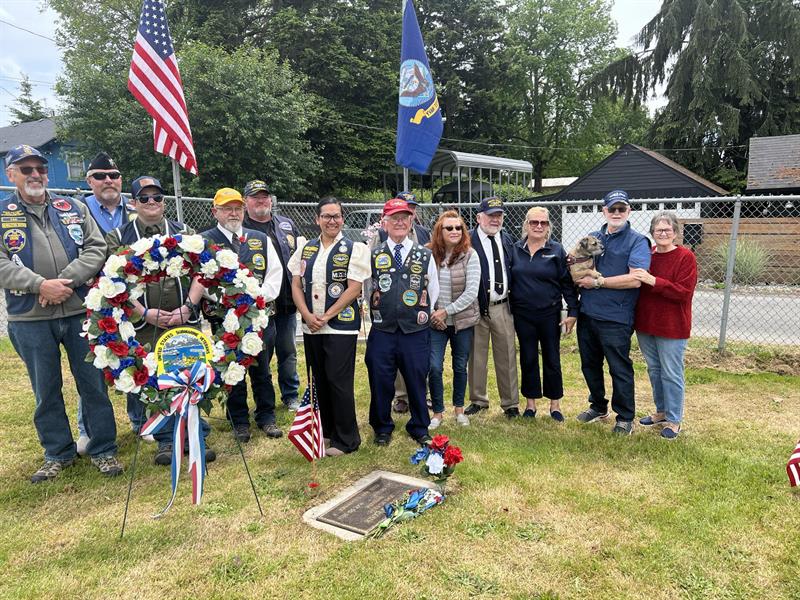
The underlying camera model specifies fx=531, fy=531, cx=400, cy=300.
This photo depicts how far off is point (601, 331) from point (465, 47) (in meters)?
28.8

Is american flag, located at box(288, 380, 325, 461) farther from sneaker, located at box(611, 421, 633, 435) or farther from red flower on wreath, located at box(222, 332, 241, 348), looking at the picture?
sneaker, located at box(611, 421, 633, 435)

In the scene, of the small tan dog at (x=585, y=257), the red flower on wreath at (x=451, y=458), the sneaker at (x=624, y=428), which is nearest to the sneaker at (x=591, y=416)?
the sneaker at (x=624, y=428)

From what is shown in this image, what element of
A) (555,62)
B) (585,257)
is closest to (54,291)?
(585,257)

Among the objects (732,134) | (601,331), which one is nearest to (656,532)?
(601,331)

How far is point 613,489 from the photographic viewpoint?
345 cm

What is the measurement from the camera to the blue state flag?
234 inches

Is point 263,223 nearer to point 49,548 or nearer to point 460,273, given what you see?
point 460,273

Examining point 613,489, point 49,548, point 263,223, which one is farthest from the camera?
point 263,223

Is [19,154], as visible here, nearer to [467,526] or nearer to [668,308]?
[467,526]

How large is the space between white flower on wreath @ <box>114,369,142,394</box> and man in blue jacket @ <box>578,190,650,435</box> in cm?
326

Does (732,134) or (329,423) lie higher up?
(732,134)

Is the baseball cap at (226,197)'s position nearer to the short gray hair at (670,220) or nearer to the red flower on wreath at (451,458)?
the red flower on wreath at (451,458)

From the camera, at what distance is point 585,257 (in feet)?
13.9

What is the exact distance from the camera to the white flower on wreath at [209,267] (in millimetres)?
3334
